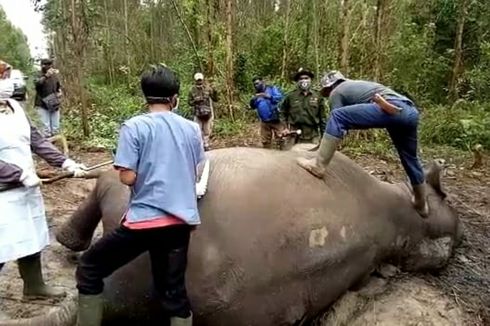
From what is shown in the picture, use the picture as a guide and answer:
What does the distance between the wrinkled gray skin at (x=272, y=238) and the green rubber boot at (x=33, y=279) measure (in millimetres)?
571

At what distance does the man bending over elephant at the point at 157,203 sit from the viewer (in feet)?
10.7

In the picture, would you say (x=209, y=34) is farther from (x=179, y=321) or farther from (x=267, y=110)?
(x=179, y=321)

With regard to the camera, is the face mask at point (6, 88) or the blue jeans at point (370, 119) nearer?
the face mask at point (6, 88)

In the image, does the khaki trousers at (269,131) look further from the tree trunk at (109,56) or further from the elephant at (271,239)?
the tree trunk at (109,56)

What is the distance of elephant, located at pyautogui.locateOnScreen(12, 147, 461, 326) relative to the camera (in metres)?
3.79

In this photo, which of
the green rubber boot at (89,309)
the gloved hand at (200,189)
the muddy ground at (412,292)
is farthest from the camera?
the muddy ground at (412,292)

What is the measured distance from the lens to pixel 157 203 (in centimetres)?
327

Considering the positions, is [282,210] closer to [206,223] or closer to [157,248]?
[206,223]

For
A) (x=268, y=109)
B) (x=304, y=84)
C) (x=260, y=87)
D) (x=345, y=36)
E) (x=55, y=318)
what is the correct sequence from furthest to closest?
1. (x=345, y=36)
2. (x=260, y=87)
3. (x=268, y=109)
4. (x=304, y=84)
5. (x=55, y=318)

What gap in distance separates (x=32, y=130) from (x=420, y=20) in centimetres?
1635

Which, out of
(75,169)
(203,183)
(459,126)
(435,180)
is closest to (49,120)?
(459,126)

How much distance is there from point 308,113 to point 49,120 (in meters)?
5.76

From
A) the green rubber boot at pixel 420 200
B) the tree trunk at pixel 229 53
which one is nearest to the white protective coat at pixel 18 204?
the green rubber boot at pixel 420 200

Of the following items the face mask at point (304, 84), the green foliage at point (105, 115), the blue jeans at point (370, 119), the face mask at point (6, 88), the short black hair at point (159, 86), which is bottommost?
the green foliage at point (105, 115)
